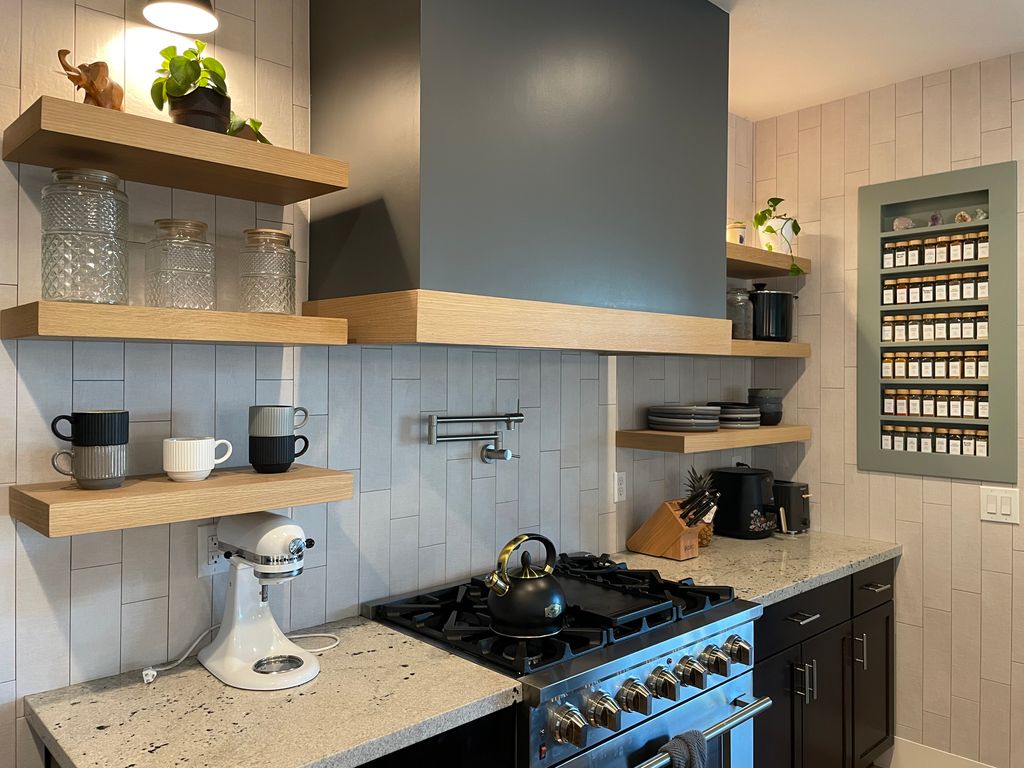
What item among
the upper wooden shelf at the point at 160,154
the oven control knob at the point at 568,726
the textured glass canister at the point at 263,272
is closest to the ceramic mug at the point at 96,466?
the textured glass canister at the point at 263,272

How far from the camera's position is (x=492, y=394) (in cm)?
231

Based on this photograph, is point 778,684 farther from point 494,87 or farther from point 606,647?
point 494,87

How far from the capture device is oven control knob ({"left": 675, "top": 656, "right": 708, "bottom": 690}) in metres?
1.86

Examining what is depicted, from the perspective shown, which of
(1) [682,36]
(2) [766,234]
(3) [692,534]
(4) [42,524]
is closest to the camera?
(4) [42,524]

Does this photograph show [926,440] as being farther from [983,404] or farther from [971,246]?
[971,246]

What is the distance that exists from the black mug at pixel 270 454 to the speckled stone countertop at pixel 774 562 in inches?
51.0

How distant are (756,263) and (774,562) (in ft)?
3.55

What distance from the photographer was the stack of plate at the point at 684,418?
2699mm

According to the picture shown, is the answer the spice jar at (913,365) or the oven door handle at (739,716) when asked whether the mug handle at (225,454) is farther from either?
the spice jar at (913,365)

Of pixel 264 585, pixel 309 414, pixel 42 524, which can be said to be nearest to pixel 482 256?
pixel 309 414

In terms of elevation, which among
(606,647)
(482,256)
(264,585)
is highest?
(482,256)

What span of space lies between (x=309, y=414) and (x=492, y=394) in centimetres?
61

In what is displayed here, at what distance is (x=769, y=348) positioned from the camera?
2945 mm

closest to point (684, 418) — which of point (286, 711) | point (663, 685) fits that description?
point (663, 685)
